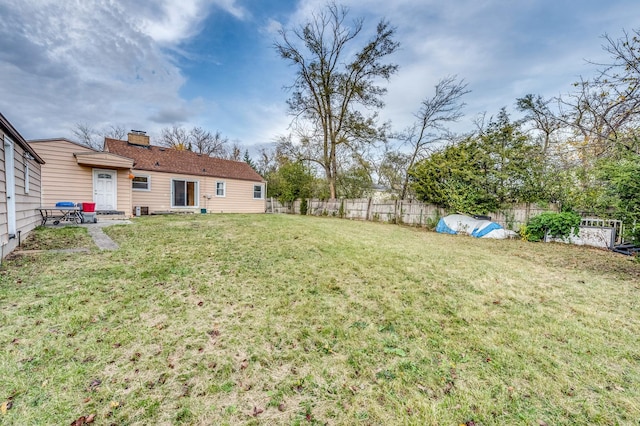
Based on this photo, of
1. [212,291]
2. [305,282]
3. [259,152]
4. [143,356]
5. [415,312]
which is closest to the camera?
[143,356]

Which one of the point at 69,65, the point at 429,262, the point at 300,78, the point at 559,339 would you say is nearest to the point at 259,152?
the point at 300,78

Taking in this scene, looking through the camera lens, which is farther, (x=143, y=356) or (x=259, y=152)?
(x=259, y=152)

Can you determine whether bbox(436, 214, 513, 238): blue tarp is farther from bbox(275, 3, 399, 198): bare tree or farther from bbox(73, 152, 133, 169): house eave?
bbox(73, 152, 133, 169): house eave

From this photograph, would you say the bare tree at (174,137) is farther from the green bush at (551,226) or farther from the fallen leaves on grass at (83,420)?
the fallen leaves on grass at (83,420)

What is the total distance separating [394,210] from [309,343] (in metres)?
12.1

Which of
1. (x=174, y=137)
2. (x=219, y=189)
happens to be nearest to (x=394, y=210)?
(x=219, y=189)

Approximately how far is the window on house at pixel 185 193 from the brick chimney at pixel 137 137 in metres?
3.17

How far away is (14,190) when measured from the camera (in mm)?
5512

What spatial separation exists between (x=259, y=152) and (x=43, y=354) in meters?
29.2

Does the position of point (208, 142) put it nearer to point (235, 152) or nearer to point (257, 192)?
point (235, 152)

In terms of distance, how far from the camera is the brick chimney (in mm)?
14259

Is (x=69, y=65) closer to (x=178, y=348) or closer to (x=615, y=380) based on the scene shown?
(x=178, y=348)

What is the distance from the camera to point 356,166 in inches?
741

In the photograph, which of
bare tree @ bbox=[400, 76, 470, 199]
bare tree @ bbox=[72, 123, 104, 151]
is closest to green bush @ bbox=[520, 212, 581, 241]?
bare tree @ bbox=[400, 76, 470, 199]
